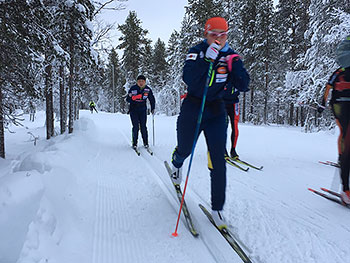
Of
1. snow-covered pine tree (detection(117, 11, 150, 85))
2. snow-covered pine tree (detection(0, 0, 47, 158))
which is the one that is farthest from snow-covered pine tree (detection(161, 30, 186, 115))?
snow-covered pine tree (detection(0, 0, 47, 158))

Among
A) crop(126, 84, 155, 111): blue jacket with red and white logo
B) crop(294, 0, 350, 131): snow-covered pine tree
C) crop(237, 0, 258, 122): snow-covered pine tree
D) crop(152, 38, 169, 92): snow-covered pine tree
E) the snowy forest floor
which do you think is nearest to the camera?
the snowy forest floor

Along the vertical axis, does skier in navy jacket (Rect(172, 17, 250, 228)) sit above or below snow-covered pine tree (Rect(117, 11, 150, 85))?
below

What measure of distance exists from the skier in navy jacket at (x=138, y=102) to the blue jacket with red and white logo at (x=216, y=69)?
462 centimetres

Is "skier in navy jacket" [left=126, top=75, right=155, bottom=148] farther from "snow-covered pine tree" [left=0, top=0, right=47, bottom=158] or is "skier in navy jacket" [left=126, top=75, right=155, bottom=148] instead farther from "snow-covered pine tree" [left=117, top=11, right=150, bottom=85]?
"snow-covered pine tree" [left=117, top=11, right=150, bottom=85]

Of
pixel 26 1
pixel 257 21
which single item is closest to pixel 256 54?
pixel 257 21

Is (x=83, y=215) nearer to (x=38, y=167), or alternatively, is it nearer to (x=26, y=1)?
(x=38, y=167)

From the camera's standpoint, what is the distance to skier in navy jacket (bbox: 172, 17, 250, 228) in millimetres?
2350

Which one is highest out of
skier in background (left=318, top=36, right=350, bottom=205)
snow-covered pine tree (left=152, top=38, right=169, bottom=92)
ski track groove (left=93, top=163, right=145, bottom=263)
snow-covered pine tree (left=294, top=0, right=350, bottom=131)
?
A: snow-covered pine tree (left=152, top=38, right=169, bottom=92)

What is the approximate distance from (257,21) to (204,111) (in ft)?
72.8

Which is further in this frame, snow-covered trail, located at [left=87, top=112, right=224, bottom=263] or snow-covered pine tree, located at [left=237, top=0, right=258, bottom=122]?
snow-covered pine tree, located at [left=237, top=0, right=258, bottom=122]

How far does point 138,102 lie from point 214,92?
4772mm

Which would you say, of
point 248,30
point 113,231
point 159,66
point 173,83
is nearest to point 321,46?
point 113,231

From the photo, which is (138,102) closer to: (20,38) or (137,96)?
(137,96)

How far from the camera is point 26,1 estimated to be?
367cm
